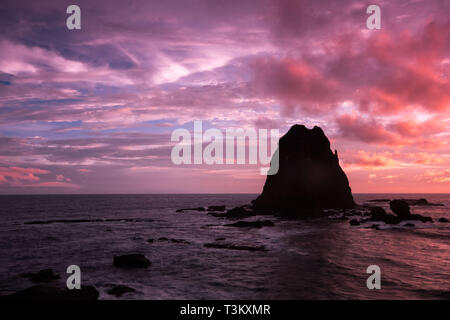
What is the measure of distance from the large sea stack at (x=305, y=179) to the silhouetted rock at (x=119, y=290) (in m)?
61.7

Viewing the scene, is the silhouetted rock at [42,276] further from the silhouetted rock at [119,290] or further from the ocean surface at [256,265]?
the silhouetted rock at [119,290]

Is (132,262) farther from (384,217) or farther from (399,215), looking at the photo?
(399,215)

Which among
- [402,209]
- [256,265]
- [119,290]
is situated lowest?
[256,265]

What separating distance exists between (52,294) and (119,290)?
407cm

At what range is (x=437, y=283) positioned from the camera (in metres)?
20.1

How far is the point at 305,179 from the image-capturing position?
81.7m

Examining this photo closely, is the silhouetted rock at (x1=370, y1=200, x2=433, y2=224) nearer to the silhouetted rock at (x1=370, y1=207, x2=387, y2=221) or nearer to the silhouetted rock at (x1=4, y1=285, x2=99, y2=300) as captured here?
the silhouetted rock at (x1=370, y1=207, x2=387, y2=221)

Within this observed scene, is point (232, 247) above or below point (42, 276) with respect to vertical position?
below

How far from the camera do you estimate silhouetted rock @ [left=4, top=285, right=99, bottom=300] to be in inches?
584

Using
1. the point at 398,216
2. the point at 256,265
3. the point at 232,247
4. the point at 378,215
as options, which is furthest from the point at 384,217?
the point at 256,265

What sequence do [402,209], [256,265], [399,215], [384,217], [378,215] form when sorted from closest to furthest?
1. [256,265]
2. [384,217]
3. [399,215]
4. [402,209]
5. [378,215]

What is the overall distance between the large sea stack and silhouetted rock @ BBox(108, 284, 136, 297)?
203 ft

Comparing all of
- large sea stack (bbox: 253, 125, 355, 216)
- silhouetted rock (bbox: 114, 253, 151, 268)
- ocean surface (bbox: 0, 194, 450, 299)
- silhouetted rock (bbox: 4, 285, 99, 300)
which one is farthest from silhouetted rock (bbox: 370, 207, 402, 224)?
silhouetted rock (bbox: 4, 285, 99, 300)
